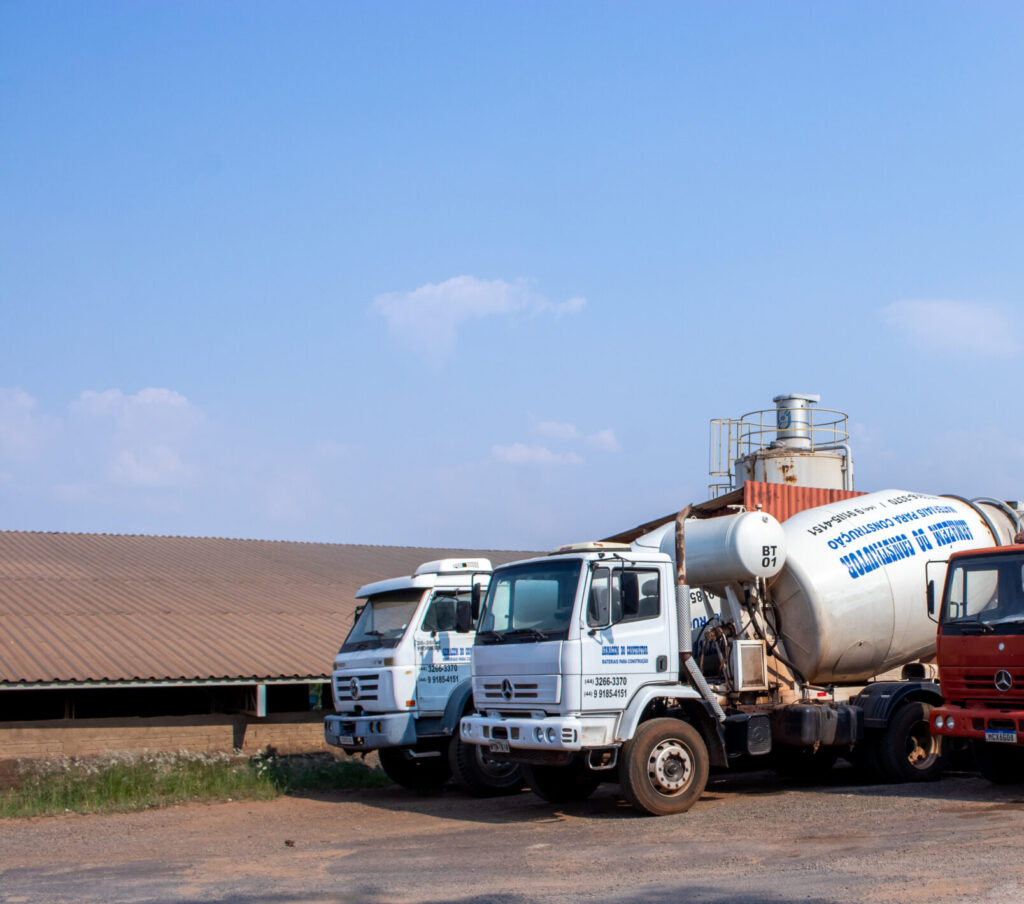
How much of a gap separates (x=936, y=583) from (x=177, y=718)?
1130cm

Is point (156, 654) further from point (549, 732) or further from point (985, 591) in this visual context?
point (985, 591)

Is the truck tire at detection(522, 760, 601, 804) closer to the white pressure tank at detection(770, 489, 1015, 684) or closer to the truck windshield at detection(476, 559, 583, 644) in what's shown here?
the truck windshield at detection(476, 559, 583, 644)

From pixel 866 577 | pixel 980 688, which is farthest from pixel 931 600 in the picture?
pixel 980 688

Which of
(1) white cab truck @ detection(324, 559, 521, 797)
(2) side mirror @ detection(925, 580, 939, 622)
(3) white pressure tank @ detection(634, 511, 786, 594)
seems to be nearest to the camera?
(2) side mirror @ detection(925, 580, 939, 622)

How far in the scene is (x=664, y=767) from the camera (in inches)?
478

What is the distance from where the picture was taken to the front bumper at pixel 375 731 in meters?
14.1

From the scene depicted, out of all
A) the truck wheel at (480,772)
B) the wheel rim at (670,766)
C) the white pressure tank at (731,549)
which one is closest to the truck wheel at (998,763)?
the white pressure tank at (731,549)

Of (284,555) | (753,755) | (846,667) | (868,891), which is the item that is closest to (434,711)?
(753,755)

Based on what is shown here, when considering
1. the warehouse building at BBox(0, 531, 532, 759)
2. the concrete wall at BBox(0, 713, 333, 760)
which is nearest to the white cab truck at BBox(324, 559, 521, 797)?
the warehouse building at BBox(0, 531, 532, 759)

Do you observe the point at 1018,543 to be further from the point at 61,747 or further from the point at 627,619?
the point at 61,747

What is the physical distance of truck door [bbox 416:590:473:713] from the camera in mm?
14422

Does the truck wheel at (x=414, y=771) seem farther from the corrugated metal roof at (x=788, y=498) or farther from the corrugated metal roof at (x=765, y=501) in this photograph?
the corrugated metal roof at (x=788, y=498)

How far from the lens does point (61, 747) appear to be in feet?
55.7

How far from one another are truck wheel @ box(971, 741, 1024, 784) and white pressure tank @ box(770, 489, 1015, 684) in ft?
5.01
